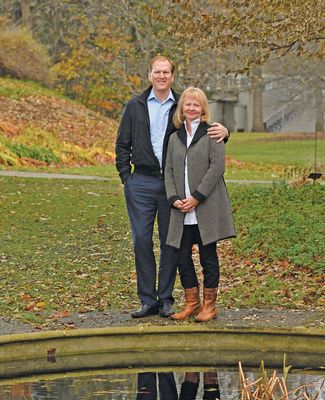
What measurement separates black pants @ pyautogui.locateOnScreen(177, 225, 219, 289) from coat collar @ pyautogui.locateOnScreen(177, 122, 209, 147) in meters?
0.65

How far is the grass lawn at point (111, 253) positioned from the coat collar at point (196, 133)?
74.4 inches

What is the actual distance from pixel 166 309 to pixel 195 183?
1103 millimetres

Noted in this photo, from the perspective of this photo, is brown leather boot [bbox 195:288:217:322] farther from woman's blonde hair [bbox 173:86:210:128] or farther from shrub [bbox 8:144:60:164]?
shrub [bbox 8:144:60:164]

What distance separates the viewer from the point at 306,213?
15750 millimetres

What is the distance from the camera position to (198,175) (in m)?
9.60

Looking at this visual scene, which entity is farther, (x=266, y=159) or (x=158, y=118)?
(x=266, y=159)

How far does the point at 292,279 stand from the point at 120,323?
2.81 metres

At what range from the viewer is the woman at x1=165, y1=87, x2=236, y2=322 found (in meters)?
9.50

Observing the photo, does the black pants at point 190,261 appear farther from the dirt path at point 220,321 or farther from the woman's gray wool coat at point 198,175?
the dirt path at point 220,321

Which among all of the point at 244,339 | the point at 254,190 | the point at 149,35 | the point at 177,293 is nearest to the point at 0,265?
the point at 177,293

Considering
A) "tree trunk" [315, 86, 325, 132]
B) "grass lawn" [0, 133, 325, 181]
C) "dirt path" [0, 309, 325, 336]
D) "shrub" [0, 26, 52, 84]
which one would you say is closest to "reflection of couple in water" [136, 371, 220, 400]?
"dirt path" [0, 309, 325, 336]

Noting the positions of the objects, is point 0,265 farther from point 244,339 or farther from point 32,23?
point 32,23

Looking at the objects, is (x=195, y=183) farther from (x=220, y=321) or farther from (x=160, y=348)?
(x=160, y=348)

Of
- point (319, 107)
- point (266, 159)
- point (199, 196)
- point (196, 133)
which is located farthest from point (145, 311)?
point (319, 107)
